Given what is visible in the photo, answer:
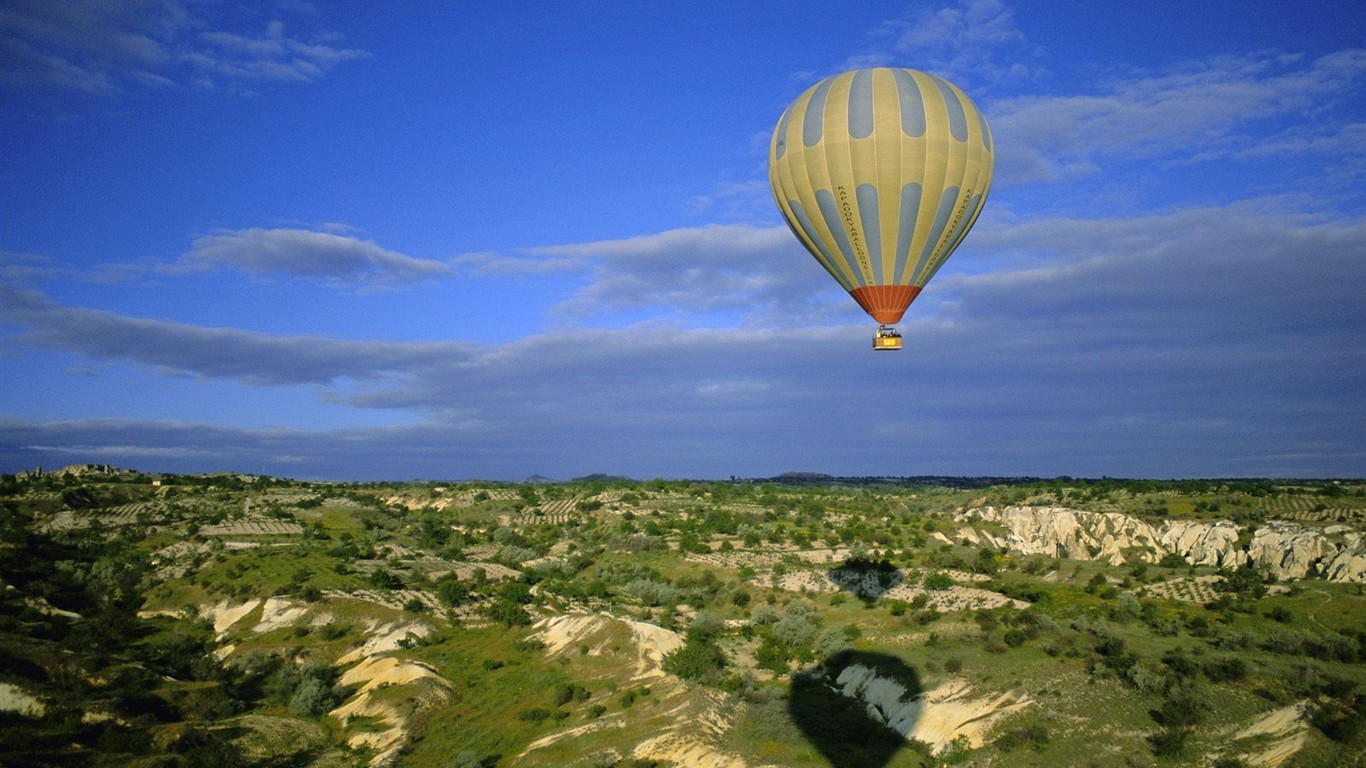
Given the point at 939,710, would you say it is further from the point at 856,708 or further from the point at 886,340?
the point at 886,340

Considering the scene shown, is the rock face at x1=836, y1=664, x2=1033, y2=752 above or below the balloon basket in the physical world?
below

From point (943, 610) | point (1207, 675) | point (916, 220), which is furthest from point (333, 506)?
point (1207, 675)

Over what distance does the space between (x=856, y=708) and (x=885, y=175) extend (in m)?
22.5

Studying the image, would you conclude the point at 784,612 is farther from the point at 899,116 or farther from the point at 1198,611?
the point at 899,116

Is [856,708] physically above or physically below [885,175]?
below

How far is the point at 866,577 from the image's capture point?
55.5 meters

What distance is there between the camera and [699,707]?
3425cm

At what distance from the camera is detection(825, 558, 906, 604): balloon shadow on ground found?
5372cm

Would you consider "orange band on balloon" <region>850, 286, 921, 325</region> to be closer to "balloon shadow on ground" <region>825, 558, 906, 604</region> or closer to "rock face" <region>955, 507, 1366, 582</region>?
"balloon shadow on ground" <region>825, 558, 906, 604</region>

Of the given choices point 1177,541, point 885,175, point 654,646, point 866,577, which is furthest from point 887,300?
point 1177,541

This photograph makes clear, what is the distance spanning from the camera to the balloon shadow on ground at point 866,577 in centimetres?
5372

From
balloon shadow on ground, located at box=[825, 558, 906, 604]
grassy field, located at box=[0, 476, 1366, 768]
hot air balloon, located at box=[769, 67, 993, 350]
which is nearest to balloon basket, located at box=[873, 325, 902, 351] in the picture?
hot air balloon, located at box=[769, 67, 993, 350]

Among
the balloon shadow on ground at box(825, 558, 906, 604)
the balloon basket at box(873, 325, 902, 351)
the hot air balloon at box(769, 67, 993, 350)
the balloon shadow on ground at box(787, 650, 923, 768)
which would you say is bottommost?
the balloon shadow on ground at box(787, 650, 923, 768)

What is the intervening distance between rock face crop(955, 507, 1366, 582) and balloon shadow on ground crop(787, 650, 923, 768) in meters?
30.9
